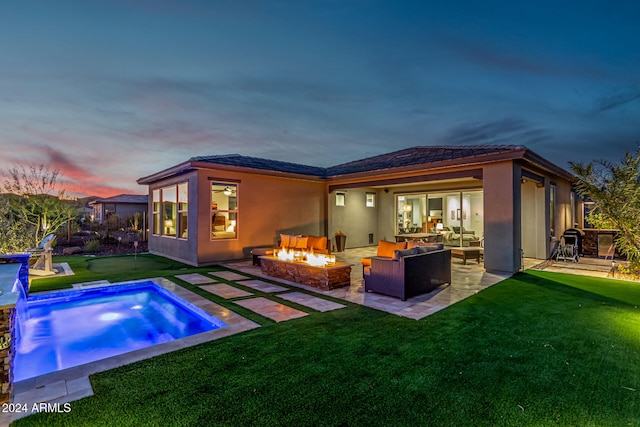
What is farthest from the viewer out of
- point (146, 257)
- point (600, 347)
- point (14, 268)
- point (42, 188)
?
point (146, 257)

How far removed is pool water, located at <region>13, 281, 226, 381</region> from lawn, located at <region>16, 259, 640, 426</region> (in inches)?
60.2

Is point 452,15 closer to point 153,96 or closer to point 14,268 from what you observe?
point 153,96

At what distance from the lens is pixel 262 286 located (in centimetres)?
707

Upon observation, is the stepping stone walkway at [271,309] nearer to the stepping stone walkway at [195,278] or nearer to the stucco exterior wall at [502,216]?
the stepping stone walkway at [195,278]

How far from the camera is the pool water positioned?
4.20 meters

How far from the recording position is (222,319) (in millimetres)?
4773

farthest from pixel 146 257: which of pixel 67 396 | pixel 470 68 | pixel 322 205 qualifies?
pixel 470 68

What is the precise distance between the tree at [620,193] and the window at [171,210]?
12.0 meters

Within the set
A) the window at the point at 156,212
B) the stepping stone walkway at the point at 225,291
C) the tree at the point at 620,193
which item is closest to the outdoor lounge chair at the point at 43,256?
the window at the point at 156,212

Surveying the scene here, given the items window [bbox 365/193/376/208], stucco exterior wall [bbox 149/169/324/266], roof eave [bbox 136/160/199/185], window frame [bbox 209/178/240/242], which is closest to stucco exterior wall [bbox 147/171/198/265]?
stucco exterior wall [bbox 149/169/324/266]

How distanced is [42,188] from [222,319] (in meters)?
10.9

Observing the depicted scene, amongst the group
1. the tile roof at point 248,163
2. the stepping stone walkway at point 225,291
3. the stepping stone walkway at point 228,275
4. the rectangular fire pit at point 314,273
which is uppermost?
the tile roof at point 248,163

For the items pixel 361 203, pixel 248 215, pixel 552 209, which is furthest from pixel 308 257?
pixel 552 209

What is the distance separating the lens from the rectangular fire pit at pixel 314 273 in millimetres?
6785
